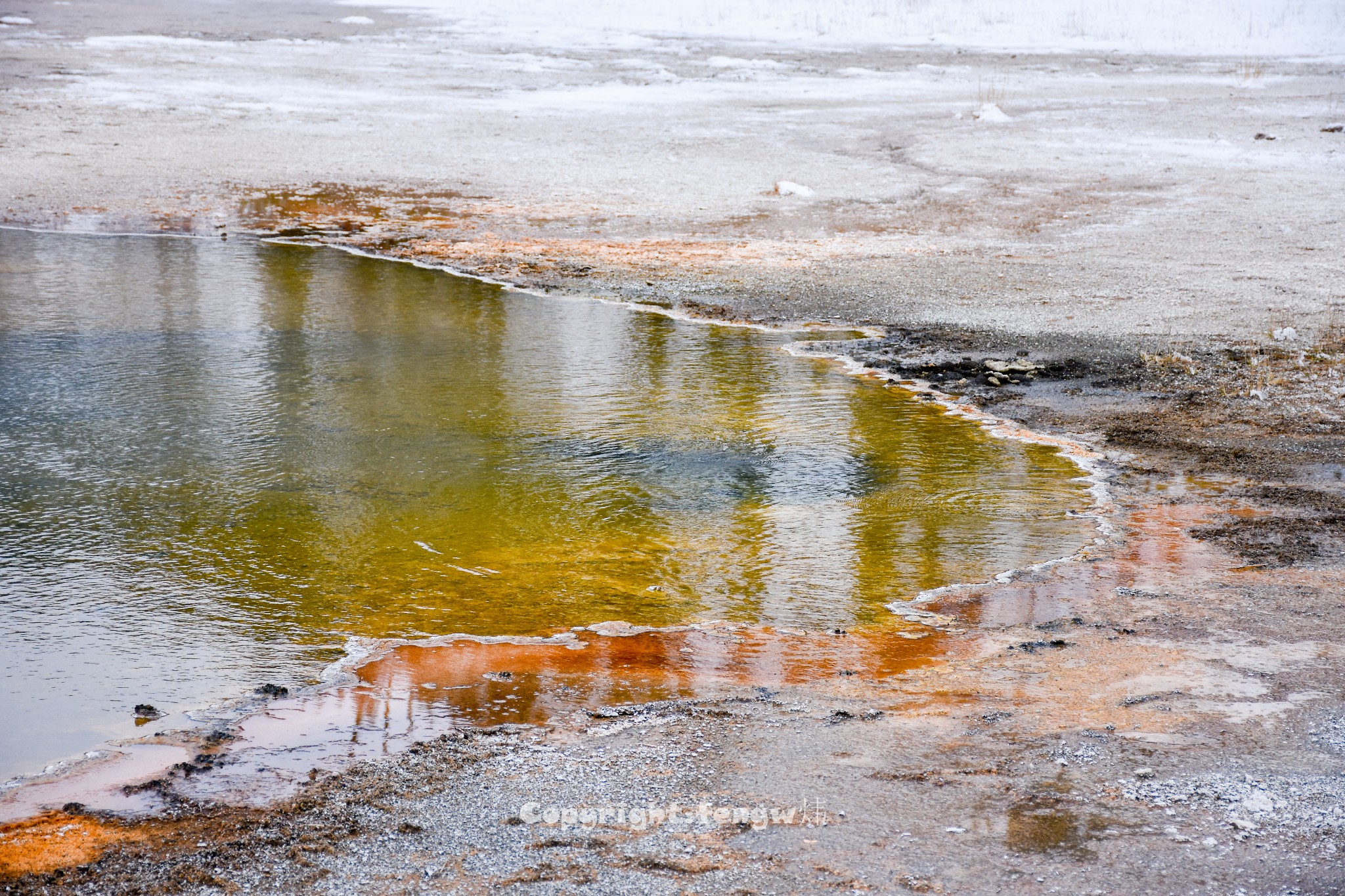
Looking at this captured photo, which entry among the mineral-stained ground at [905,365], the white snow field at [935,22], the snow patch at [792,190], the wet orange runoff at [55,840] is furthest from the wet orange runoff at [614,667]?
the white snow field at [935,22]

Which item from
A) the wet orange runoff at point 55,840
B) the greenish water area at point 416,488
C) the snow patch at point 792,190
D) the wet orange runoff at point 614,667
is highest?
the snow patch at point 792,190

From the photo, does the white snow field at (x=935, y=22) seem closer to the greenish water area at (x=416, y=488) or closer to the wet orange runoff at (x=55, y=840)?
the greenish water area at (x=416, y=488)

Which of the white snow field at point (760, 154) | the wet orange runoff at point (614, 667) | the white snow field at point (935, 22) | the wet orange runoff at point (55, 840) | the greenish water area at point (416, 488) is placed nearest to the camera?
the wet orange runoff at point (55, 840)

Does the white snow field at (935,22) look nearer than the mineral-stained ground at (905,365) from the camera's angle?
No

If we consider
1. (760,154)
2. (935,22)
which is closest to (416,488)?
(760,154)

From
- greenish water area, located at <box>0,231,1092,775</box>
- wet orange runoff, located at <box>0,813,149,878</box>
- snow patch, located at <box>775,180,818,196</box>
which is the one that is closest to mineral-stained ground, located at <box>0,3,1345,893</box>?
wet orange runoff, located at <box>0,813,149,878</box>

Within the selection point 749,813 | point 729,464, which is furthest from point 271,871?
point 729,464

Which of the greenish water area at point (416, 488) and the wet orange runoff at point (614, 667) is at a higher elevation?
the greenish water area at point (416, 488)

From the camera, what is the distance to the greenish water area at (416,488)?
4949mm

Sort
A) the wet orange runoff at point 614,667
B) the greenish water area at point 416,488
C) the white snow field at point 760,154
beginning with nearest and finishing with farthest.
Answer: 1. the wet orange runoff at point 614,667
2. the greenish water area at point 416,488
3. the white snow field at point 760,154

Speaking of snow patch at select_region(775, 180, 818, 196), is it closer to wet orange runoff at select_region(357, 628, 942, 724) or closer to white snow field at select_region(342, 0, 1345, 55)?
wet orange runoff at select_region(357, 628, 942, 724)

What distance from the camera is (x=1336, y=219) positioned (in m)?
12.4

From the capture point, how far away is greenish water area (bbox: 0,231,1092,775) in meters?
4.95

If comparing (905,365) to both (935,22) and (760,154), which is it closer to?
(760,154)
